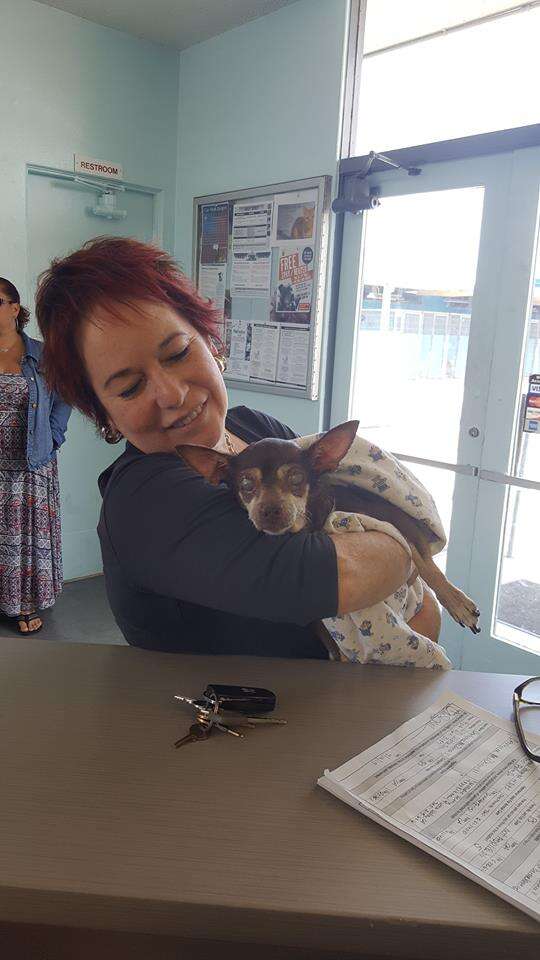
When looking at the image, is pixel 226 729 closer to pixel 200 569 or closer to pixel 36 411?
pixel 200 569

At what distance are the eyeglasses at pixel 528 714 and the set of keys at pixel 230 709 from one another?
0.88 feet

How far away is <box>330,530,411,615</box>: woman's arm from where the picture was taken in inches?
33.6

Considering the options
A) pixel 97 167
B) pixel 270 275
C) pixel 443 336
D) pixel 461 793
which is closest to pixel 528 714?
pixel 461 793

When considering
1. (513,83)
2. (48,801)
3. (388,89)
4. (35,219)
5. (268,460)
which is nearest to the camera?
(48,801)

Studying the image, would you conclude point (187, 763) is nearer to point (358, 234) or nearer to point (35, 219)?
point (358, 234)

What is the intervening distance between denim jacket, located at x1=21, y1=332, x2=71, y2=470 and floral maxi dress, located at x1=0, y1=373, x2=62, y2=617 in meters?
0.04

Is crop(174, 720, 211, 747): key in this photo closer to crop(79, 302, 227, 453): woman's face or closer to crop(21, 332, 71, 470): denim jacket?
crop(79, 302, 227, 453): woman's face

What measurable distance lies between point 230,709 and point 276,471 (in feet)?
1.04

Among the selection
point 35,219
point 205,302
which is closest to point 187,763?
point 205,302

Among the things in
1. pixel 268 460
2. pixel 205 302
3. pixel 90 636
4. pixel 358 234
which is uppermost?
pixel 358 234

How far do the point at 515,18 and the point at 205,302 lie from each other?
2.21 meters

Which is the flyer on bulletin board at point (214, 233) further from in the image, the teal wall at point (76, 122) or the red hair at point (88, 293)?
the red hair at point (88, 293)

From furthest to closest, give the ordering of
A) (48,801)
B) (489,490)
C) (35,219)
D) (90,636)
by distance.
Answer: (35,219)
(90,636)
(489,490)
(48,801)

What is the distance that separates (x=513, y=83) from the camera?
97.9 inches
